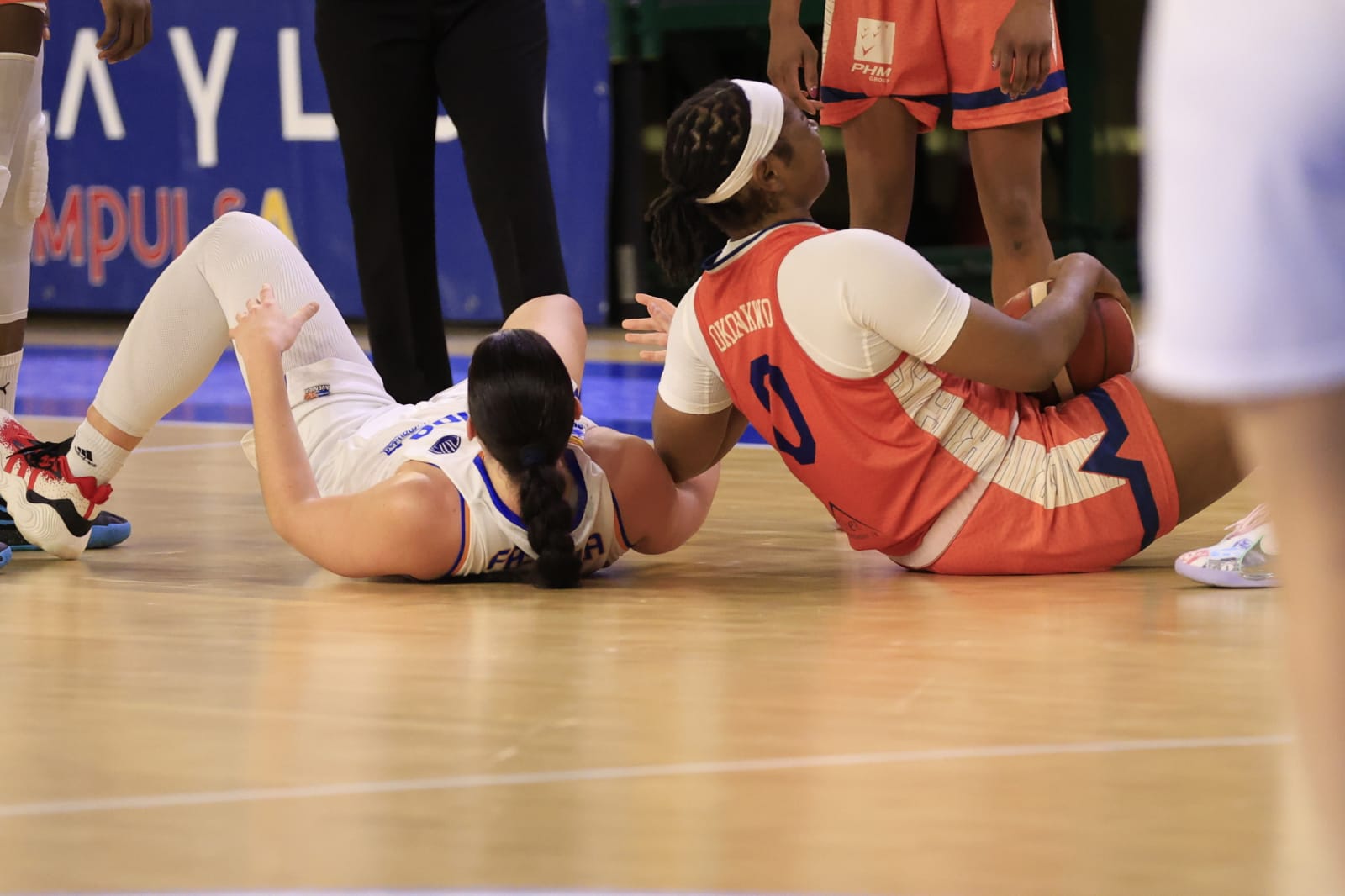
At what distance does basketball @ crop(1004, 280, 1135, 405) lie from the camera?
2.73 meters

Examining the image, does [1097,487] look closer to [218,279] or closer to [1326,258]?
[218,279]

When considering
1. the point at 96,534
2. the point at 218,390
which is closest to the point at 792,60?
the point at 96,534

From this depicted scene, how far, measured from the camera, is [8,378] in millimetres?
3293

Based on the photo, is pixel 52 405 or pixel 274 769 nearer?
pixel 274 769

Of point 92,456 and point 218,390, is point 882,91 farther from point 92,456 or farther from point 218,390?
point 218,390


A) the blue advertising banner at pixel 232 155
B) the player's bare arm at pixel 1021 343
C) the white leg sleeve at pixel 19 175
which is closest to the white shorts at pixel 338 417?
the white leg sleeve at pixel 19 175

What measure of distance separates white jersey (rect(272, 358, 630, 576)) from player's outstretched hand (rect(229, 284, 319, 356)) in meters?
0.18

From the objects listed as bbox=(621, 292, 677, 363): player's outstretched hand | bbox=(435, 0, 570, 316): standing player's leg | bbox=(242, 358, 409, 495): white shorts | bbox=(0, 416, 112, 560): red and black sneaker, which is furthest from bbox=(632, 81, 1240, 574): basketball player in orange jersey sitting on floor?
bbox=(0, 416, 112, 560): red and black sneaker

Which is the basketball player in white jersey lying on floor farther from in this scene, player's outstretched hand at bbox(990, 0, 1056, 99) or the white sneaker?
player's outstretched hand at bbox(990, 0, 1056, 99)

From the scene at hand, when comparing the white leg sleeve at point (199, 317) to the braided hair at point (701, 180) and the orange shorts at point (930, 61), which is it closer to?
the braided hair at point (701, 180)

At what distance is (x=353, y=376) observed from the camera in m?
3.03

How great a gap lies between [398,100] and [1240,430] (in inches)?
119

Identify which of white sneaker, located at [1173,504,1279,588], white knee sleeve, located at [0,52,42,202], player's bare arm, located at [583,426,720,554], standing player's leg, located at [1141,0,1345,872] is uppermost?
white knee sleeve, located at [0,52,42,202]

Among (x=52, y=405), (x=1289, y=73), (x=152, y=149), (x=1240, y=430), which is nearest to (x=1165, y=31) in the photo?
(x=1289, y=73)
